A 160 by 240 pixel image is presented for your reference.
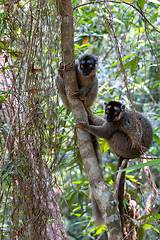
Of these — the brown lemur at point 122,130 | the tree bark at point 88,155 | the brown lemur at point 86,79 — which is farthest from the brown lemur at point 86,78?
the tree bark at point 88,155

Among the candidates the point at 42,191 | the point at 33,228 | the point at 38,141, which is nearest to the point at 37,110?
the point at 38,141

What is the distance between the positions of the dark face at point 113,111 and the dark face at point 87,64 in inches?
26.5

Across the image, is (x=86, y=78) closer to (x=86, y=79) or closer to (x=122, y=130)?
(x=86, y=79)

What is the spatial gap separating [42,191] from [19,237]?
793 mm

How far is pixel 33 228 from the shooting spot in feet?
9.39

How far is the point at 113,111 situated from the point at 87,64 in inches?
35.9

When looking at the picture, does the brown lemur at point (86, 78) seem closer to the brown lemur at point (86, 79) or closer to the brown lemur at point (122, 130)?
the brown lemur at point (86, 79)

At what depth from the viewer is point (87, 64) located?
4.12 metres

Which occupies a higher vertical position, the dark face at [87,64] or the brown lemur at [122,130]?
the dark face at [87,64]

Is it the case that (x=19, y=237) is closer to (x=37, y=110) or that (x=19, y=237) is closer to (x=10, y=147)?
(x=10, y=147)

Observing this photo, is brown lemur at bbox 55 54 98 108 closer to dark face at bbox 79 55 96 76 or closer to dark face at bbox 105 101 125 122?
dark face at bbox 79 55 96 76

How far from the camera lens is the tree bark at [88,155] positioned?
8.05 feet

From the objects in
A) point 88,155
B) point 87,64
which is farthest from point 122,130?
point 88,155

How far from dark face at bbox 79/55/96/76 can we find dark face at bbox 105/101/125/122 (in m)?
0.67
